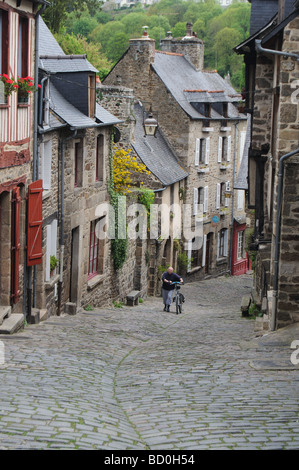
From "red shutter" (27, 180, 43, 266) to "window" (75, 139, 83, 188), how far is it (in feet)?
12.1

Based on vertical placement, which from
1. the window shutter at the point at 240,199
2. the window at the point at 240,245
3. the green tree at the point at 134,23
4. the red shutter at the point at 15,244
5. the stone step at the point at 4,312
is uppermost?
the green tree at the point at 134,23

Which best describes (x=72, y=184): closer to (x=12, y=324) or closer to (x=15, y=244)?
(x=15, y=244)

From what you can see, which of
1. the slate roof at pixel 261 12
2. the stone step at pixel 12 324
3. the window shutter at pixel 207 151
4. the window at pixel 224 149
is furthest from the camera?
the window at pixel 224 149

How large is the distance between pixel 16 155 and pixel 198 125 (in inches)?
812

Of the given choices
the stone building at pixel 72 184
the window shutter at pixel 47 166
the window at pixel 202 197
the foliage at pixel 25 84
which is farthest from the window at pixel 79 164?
the window at pixel 202 197

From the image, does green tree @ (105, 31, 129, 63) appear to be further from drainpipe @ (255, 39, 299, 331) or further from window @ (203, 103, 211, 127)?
drainpipe @ (255, 39, 299, 331)

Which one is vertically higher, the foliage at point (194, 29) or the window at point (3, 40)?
the foliage at point (194, 29)

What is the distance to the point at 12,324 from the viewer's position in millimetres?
11992

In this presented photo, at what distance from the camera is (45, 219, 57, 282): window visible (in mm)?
15047

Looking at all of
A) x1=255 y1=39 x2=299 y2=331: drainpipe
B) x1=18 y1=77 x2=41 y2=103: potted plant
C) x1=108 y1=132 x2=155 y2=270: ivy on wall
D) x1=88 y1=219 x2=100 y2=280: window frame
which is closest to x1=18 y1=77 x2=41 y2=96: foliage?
x1=18 y1=77 x2=41 y2=103: potted plant

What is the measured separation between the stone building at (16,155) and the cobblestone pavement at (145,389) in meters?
0.82

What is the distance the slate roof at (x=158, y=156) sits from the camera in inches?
1070

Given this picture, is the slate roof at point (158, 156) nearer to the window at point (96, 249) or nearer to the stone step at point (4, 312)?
the window at point (96, 249)

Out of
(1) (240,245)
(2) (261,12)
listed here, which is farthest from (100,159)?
(1) (240,245)
